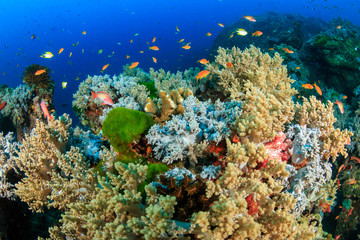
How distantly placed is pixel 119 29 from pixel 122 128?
354ft

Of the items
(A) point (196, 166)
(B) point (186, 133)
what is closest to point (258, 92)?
(B) point (186, 133)

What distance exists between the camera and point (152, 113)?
4129 mm

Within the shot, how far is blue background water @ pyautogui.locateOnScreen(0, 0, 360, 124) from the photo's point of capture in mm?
63094

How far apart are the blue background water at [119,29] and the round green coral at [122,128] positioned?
45123mm

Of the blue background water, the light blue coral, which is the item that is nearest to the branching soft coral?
the light blue coral

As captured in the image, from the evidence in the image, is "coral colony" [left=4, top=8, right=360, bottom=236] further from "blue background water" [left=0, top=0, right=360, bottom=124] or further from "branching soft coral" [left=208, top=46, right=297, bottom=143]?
"blue background water" [left=0, top=0, right=360, bottom=124]

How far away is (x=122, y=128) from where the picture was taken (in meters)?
3.41

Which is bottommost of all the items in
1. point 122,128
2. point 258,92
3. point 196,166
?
point 196,166

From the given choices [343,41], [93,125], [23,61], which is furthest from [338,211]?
[23,61]

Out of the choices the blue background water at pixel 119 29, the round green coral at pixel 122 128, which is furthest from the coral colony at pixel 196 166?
the blue background water at pixel 119 29

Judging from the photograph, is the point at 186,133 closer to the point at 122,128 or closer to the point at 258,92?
the point at 122,128

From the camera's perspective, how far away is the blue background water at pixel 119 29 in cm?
6309

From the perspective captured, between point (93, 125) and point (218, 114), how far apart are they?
14.1 feet

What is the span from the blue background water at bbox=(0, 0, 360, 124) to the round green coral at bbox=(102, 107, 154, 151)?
4512cm
